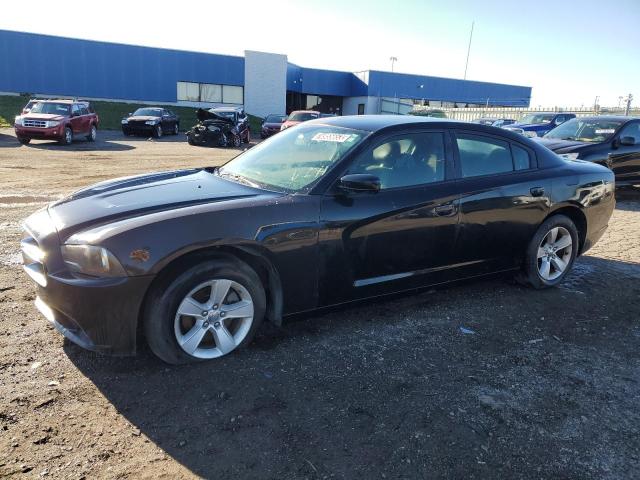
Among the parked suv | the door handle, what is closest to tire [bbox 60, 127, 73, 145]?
the parked suv

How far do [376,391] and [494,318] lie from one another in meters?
1.66

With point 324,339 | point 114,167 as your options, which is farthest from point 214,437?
point 114,167

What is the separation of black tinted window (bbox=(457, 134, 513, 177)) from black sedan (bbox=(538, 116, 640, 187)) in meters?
5.46

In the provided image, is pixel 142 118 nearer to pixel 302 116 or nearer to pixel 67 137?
pixel 67 137

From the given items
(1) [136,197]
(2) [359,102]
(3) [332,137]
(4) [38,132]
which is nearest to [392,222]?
(3) [332,137]

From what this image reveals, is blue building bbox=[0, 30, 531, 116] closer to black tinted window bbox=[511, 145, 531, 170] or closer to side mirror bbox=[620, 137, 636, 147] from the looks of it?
side mirror bbox=[620, 137, 636, 147]

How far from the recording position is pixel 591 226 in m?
5.11

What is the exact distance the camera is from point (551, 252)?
4.88 m

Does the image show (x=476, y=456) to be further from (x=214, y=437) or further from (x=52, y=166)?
(x=52, y=166)

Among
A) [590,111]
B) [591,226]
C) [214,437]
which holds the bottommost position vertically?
[214,437]

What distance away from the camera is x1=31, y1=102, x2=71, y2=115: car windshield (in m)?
18.3

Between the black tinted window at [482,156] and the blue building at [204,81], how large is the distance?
3633 centimetres

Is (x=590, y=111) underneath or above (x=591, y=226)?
above

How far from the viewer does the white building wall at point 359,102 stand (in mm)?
45812
